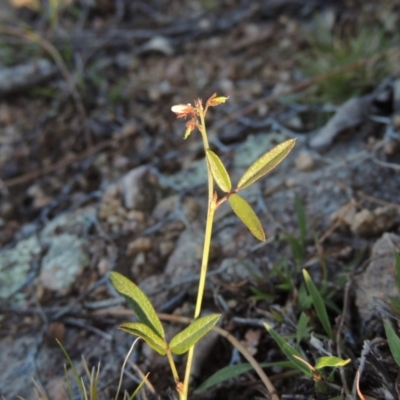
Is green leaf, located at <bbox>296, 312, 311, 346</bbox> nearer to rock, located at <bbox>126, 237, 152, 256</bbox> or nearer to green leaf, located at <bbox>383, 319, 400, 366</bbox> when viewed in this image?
green leaf, located at <bbox>383, 319, 400, 366</bbox>

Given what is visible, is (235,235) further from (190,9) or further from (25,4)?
(25,4)

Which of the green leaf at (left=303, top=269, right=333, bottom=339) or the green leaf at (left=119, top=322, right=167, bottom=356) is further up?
the green leaf at (left=119, top=322, right=167, bottom=356)

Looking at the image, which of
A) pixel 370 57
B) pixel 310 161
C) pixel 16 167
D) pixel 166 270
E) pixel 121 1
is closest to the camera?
pixel 166 270

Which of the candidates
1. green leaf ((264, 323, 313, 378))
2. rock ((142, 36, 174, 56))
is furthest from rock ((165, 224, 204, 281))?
rock ((142, 36, 174, 56))

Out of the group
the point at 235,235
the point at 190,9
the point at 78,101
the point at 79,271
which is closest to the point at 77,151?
the point at 78,101

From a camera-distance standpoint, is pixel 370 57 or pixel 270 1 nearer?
pixel 370 57

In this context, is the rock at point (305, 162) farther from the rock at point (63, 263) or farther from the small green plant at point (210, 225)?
the small green plant at point (210, 225)
